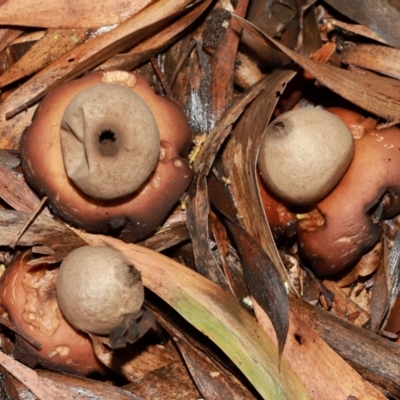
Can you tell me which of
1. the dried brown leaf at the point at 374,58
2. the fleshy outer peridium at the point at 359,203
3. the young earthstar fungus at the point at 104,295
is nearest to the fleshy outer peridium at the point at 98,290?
the young earthstar fungus at the point at 104,295

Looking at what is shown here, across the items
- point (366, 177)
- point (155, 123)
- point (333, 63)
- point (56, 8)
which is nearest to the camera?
point (155, 123)

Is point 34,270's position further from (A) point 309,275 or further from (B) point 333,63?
(B) point 333,63

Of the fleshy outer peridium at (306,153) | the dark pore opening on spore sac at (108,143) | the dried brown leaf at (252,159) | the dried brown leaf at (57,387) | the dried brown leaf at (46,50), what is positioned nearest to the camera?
the dark pore opening on spore sac at (108,143)

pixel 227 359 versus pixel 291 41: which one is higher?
pixel 291 41

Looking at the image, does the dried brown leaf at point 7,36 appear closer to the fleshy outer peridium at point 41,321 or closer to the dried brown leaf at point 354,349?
the fleshy outer peridium at point 41,321

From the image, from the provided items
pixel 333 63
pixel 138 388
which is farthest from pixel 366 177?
pixel 138 388

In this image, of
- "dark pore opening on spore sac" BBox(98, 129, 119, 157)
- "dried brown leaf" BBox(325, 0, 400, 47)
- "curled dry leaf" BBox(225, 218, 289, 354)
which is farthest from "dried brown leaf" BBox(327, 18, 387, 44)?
"dark pore opening on spore sac" BBox(98, 129, 119, 157)

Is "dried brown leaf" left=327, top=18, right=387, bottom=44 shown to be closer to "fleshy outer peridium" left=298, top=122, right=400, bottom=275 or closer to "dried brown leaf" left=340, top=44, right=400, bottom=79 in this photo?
"dried brown leaf" left=340, top=44, right=400, bottom=79

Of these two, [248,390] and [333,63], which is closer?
[248,390]
